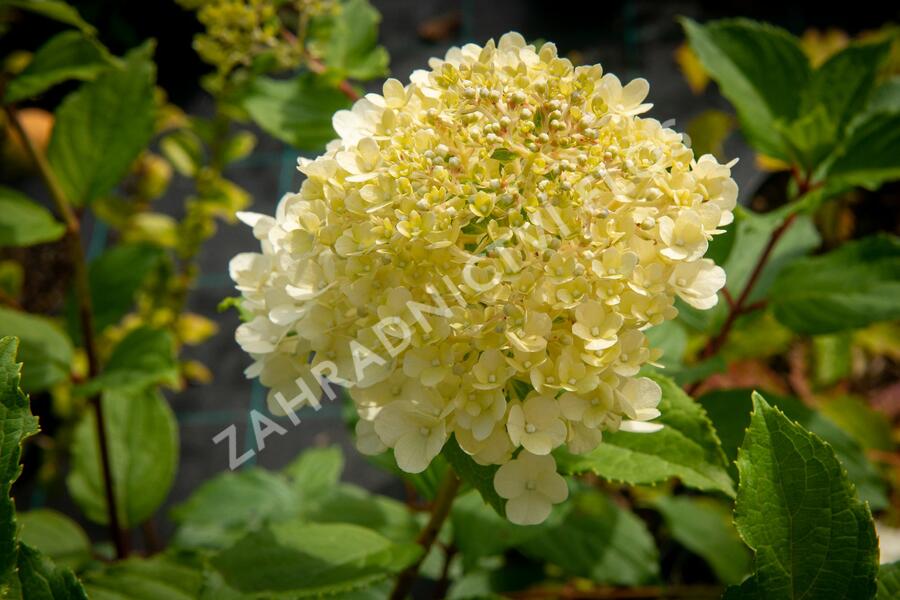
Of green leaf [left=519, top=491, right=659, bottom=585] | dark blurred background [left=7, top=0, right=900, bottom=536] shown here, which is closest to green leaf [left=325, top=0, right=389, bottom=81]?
green leaf [left=519, top=491, right=659, bottom=585]

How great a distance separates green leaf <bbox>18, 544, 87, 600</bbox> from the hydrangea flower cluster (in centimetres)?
25

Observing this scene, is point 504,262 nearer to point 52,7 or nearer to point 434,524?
point 434,524

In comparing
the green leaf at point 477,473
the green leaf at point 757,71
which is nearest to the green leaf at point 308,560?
the green leaf at point 477,473

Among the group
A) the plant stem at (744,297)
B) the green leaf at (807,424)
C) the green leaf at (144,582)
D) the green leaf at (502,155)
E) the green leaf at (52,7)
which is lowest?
the green leaf at (144,582)

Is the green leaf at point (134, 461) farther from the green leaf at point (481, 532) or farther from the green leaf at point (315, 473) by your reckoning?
the green leaf at point (481, 532)

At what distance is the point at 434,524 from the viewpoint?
81 cm

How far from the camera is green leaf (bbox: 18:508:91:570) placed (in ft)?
3.57

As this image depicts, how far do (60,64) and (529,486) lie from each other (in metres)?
0.81

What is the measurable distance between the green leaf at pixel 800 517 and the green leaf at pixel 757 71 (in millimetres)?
547

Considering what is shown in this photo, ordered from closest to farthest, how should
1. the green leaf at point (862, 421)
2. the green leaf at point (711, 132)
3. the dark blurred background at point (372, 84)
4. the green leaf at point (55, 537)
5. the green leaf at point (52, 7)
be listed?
1. the green leaf at point (52, 7)
2. the green leaf at point (55, 537)
3. the green leaf at point (862, 421)
4. the green leaf at point (711, 132)
5. the dark blurred background at point (372, 84)

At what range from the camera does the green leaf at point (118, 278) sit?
112 cm

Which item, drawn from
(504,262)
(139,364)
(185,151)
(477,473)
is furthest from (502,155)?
(185,151)

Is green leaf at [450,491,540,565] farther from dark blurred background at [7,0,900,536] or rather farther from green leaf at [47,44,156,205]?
dark blurred background at [7,0,900,536]

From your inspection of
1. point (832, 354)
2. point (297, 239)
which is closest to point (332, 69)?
point (297, 239)
